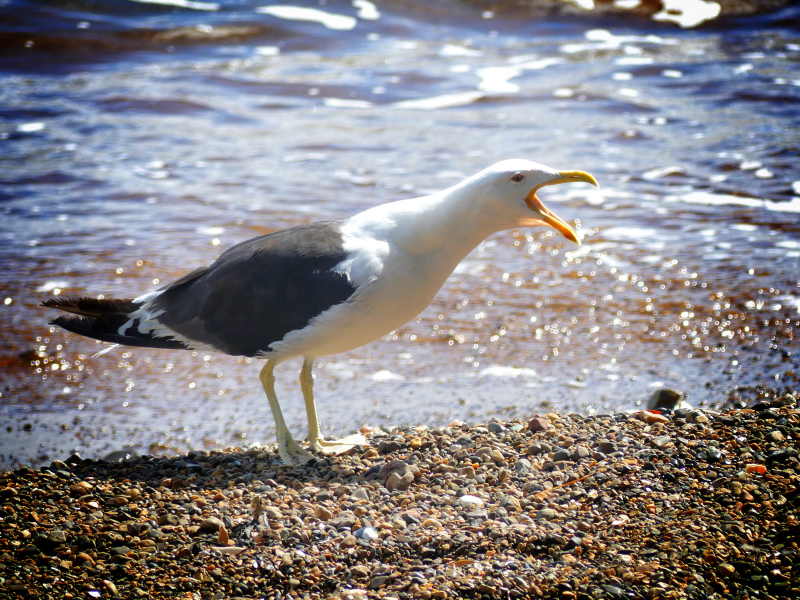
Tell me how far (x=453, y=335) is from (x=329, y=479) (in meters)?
2.13

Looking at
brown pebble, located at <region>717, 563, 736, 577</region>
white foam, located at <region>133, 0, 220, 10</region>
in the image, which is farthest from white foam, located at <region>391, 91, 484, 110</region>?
brown pebble, located at <region>717, 563, 736, 577</region>

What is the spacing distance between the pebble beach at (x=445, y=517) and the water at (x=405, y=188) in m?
0.57

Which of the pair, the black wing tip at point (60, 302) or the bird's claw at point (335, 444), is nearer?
the bird's claw at point (335, 444)

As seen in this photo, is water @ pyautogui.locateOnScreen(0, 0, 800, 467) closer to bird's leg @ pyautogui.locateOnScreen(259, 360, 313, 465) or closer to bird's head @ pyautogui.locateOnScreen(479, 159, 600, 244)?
bird's leg @ pyautogui.locateOnScreen(259, 360, 313, 465)

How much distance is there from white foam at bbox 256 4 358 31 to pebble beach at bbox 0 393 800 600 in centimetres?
1312

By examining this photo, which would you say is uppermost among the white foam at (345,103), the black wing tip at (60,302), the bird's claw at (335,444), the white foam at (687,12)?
the white foam at (687,12)

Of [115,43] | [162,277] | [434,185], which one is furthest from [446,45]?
[162,277]

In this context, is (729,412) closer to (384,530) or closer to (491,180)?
(491,180)

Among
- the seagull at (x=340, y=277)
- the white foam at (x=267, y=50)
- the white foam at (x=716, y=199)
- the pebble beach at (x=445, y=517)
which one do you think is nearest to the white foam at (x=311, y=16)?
the white foam at (x=267, y=50)

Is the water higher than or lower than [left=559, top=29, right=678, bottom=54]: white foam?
lower

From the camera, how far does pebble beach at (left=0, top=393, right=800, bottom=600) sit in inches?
113

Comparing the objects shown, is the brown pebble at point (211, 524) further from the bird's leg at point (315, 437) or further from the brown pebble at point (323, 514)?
the bird's leg at point (315, 437)

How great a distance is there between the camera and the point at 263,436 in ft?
14.4

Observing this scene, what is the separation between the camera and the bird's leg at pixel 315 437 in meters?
4.06
